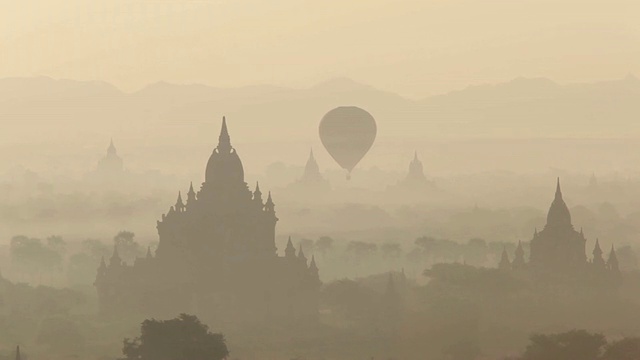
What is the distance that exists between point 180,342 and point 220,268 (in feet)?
170

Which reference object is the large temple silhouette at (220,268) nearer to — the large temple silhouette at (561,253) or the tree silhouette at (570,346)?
the large temple silhouette at (561,253)

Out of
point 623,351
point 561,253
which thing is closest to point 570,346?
point 623,351

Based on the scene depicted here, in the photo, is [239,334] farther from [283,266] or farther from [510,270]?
[510,270]

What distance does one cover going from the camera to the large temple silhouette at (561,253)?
165500 millimetres

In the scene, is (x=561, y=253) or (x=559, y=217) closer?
(x=561, y=253)

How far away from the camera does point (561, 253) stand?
549ft

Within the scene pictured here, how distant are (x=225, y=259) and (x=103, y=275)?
1271 cm

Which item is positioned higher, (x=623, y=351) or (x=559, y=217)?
(x=559, y=217)

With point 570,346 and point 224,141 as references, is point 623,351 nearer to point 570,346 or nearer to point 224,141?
point 570,346

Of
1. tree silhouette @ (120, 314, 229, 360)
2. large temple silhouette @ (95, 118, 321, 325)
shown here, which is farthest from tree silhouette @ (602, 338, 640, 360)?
large temple silhouette @ (95, 118, 321, 325)

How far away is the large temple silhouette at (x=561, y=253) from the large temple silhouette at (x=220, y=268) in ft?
97.2

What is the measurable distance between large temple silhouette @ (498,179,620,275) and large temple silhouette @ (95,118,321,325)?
29640 millimetres

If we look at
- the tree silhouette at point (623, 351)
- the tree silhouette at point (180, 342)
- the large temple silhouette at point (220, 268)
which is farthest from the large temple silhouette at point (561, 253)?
the tree silhouette at point (180, 342)

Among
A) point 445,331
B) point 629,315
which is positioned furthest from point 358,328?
point 629,315
